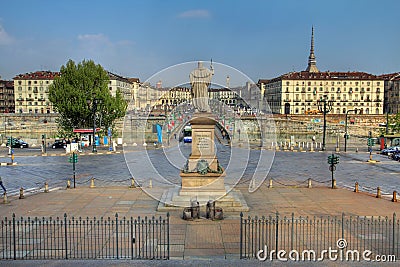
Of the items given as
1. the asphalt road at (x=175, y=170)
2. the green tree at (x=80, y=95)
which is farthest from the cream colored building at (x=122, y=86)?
the asphalt road at (x=175, y=170)

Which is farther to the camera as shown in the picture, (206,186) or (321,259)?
(206,186)

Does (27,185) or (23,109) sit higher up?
(23,109)

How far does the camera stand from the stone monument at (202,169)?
757 inches

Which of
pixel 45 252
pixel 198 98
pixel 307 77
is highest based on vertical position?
pixel 307 77

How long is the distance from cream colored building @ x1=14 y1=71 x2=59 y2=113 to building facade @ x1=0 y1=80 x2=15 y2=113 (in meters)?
22.4

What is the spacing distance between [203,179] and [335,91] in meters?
127

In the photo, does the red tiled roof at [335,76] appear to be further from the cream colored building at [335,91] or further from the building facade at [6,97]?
the building facade at [6,97]

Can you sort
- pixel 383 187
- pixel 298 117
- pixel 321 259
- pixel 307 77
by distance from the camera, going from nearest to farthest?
pixel 321 259 → pixel 383 187 → pixel 298 117 → pixel 307 77

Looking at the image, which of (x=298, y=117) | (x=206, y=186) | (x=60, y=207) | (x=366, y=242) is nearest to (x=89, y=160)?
(x=60, y=207)

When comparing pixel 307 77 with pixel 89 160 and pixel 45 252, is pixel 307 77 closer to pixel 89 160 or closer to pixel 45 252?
pixel 89 160

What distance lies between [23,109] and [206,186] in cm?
13813

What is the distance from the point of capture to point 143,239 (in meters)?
14.0

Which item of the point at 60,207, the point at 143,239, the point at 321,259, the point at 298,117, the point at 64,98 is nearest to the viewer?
the point at 321,259

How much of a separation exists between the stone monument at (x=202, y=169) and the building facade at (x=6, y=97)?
15642 centimetres
